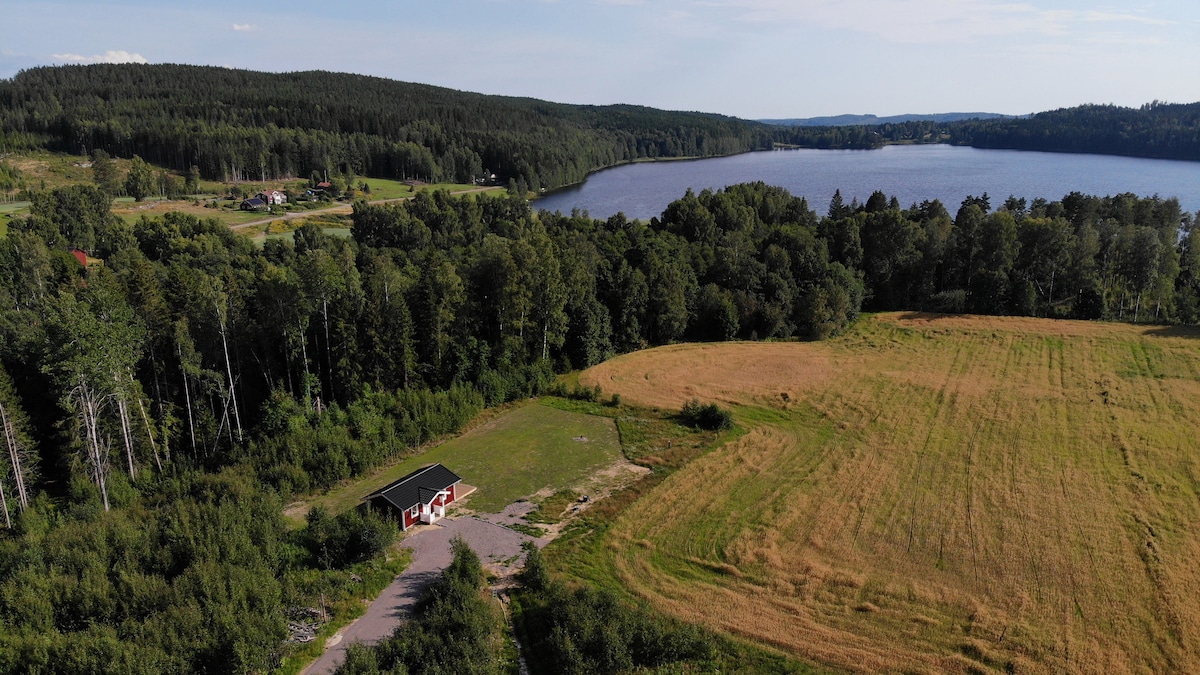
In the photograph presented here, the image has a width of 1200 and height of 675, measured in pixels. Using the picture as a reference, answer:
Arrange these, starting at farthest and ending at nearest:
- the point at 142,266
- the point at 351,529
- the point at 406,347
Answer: the point at 406,347 → the point at 142,266 → the point at 351,529

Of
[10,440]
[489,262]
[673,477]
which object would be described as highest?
[489,262]

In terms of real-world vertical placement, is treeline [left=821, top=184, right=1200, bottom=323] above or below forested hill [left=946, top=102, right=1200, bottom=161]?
below

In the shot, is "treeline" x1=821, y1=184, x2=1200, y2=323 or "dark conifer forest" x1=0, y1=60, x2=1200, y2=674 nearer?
"dark conifer forest" x1=0, y1=60, x2=1200, y2=674

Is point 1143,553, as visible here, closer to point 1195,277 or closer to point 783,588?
point 783,588

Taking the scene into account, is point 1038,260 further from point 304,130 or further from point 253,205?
point 304,130

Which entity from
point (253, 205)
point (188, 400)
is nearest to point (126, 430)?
point (188, 400)

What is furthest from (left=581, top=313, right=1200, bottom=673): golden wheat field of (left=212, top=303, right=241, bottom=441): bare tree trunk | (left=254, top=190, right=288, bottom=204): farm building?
(left=254, top=190, right=288, bottom=204): farm building

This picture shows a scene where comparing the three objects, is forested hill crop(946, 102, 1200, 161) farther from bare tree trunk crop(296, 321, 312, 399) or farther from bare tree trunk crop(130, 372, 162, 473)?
bare tree trunk crop(130, 372, 162, 473)

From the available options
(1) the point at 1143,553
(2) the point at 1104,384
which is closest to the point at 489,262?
(1) the point at 1143,553
